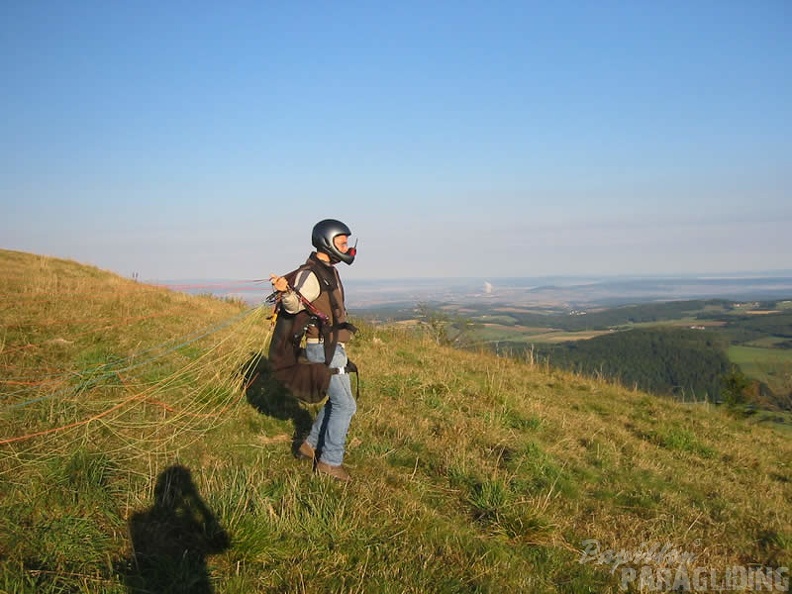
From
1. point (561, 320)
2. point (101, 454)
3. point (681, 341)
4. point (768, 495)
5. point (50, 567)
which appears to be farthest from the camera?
point (561, 320)

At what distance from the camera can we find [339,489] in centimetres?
464

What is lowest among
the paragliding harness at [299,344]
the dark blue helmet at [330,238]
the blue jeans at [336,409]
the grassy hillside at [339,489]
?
the grassy hillside at [339,489]

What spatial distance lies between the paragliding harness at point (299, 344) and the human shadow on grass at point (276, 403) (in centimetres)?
127

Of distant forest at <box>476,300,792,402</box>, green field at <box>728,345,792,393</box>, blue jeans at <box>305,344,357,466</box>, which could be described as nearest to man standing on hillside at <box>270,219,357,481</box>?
blue jeans at <box>305,344,357,466</box>

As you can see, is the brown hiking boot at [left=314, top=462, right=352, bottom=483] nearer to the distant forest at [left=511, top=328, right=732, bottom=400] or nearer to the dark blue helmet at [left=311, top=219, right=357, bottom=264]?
the dark blue helmet at [left=311, top=219, right=357, bottom=264]

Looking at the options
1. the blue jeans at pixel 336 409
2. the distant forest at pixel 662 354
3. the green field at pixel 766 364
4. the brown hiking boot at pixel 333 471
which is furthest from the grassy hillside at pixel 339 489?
the distant forest at pixel 662 354

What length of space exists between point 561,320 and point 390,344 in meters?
85.9

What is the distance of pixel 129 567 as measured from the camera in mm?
3256

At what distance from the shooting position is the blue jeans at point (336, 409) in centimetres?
501

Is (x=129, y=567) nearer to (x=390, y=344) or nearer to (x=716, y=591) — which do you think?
(x=716, y=591)

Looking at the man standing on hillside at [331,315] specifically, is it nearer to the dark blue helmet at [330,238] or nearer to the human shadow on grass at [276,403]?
the dark blue helmet at [330,238]

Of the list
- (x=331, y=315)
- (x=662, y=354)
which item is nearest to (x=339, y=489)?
(x=331, y=315)

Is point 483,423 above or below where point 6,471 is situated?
below

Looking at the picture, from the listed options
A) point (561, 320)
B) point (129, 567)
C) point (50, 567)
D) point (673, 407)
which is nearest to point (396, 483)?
point (129, 567)
